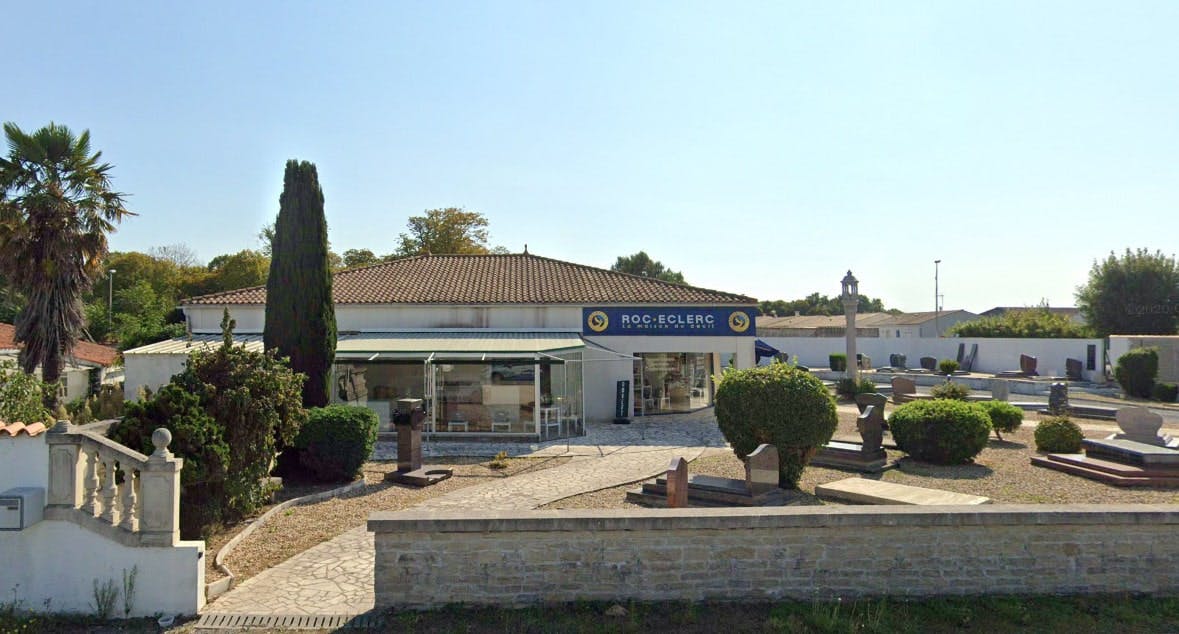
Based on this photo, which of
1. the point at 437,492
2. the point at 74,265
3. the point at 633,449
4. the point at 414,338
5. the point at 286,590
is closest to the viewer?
the point at 286,590

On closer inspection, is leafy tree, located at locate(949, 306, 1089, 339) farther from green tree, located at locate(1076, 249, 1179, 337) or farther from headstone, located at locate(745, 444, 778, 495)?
headstone, located at locate(745, 444, 778, 495)

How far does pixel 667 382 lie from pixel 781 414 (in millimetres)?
12523

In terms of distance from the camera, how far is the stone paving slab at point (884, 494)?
946cm

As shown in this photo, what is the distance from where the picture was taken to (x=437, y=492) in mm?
11281

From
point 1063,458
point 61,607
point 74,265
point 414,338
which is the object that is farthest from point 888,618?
point 74,265

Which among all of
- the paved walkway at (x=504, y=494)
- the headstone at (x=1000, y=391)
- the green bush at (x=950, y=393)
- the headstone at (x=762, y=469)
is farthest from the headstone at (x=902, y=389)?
the headstone at (x=762, y=469)

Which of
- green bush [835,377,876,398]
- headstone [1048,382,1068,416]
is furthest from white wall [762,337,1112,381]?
green bush [835,377,876,398]

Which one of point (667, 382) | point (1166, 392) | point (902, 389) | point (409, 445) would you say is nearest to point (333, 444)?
point (409, 445)

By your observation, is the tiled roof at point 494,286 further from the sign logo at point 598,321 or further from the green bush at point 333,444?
the green bush at point 333,444

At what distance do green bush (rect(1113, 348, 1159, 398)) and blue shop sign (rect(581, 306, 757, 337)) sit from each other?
16888mm

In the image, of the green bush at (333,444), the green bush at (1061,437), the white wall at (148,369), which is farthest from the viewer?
the white wall at (148,369)

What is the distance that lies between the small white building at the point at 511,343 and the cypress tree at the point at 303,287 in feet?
15.9

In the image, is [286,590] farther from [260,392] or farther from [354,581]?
[260,392]

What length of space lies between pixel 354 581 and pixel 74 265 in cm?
1613
